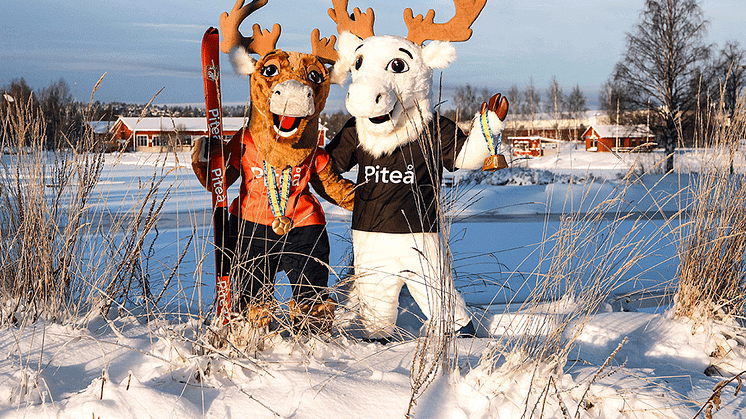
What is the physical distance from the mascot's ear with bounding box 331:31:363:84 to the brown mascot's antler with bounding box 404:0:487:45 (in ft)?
0.87

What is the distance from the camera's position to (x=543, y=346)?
5.34ft

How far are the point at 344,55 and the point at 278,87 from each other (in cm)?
45

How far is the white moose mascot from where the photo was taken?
2.48 m

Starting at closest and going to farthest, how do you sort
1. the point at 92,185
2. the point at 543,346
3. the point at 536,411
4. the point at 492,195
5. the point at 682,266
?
the point at 536,411 < the point at 543,346 < the point at 92,185 < the point at 682,266 < the point at 492,195

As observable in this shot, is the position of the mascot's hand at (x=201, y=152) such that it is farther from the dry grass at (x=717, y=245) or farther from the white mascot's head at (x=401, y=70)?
the dry grass at (x=717, y=245)

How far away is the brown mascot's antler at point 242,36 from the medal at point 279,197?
1.97 ft

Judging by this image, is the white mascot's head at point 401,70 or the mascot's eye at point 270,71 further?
the mascot's eye at point 270,71

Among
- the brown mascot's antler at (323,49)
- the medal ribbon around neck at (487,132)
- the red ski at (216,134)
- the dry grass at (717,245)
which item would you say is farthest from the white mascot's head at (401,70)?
the dry grass at (717,245)

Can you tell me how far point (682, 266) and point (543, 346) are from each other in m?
1.31

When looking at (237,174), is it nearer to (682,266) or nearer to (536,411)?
(536,411)

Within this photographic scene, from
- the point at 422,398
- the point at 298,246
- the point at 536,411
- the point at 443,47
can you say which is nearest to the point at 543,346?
the point at 536,411

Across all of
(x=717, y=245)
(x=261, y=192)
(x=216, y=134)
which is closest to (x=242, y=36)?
(x=216, y=134)

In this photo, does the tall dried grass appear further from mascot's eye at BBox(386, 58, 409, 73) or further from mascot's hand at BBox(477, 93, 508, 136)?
mascot's hand at BBox(477, 93, 508, 136)

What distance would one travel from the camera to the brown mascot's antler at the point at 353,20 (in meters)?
2.76
